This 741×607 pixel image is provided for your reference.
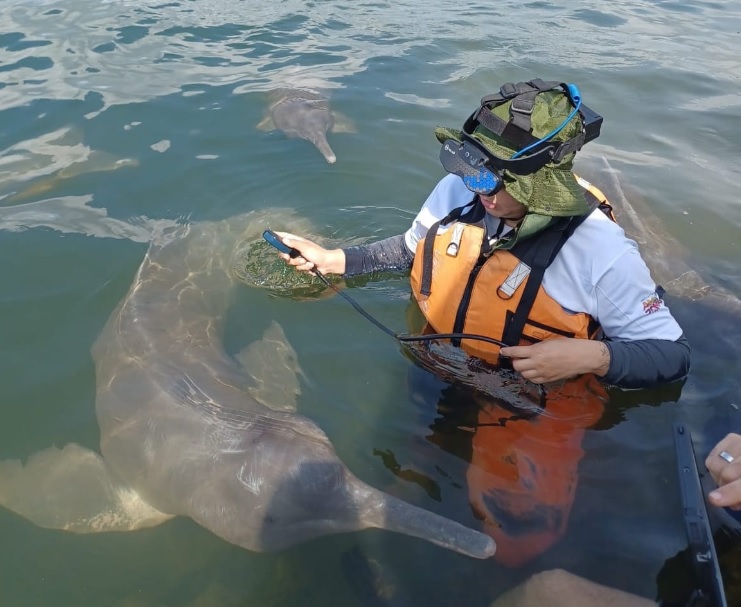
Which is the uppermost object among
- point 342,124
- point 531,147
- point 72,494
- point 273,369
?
point 531,147

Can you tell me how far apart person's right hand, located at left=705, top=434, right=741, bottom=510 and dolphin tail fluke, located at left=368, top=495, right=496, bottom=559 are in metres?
1.20

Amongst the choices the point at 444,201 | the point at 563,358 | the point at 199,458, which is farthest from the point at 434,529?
the point at 444,201

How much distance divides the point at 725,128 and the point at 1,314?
390 inches

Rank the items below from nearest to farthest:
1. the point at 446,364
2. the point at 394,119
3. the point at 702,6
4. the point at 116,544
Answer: the point at 116,544 < the point at 446,364 < the point at 394,119 < the point at 702,6

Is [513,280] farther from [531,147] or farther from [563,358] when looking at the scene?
[531,147]

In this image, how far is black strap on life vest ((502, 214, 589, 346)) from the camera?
381cm

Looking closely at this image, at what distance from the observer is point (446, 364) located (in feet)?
15.3

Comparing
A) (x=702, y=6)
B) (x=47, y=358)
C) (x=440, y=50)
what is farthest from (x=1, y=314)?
(x=702, y=6)

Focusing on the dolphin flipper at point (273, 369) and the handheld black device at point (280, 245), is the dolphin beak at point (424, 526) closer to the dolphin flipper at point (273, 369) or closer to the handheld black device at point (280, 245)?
the dolphin flipper at point (273, 369)

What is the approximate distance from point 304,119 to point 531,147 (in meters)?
6.39

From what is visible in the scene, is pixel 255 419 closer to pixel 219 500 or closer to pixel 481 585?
pixel 219 500

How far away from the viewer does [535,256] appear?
12.8ft

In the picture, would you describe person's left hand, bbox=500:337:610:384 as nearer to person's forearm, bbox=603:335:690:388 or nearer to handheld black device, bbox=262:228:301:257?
person's forearm, bbox=603:335:690:388

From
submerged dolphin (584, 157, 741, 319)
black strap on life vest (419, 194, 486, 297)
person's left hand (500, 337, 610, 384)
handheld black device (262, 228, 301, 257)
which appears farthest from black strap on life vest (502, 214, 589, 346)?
submerged dolphin (584, 157, 741, 319)
